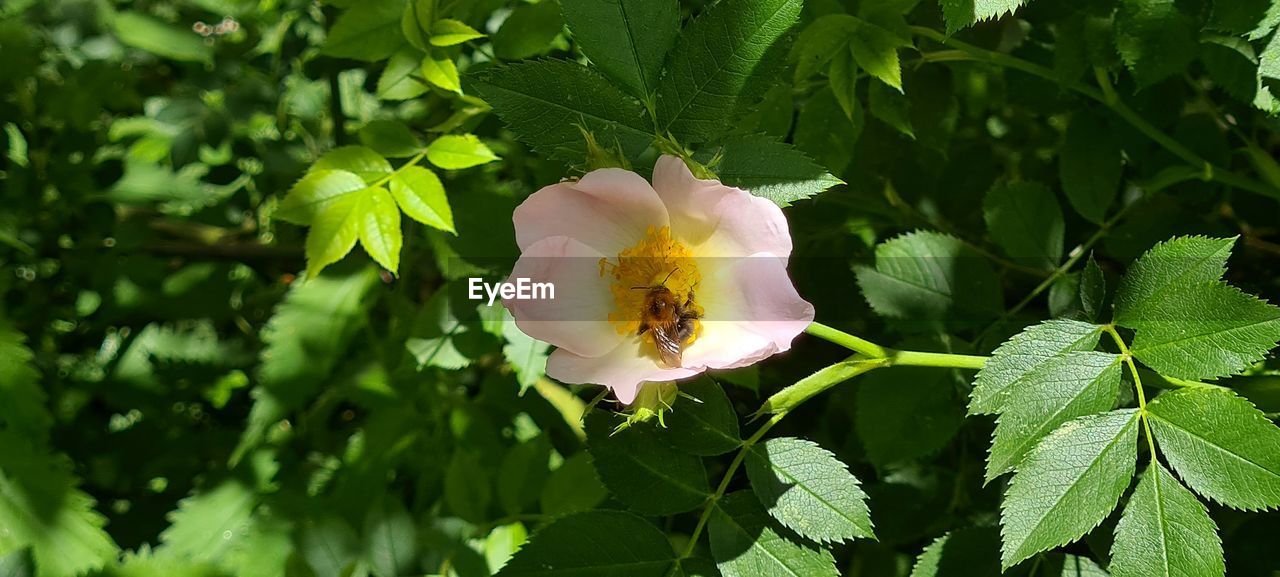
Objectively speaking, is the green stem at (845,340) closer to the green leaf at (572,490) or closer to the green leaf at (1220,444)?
the green leaf at (1220,444)

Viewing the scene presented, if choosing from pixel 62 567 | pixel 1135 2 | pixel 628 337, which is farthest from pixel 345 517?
pixel 1135 2

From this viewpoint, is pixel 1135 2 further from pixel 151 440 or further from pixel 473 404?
pixel 151 440

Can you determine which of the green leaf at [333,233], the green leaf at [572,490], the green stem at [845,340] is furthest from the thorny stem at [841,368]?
the green leaf at [333,233]

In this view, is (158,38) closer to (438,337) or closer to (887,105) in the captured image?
(438,337)

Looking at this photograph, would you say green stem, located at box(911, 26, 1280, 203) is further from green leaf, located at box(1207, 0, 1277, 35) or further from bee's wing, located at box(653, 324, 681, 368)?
bee's wing, located at box(653, 324, 681, 368)

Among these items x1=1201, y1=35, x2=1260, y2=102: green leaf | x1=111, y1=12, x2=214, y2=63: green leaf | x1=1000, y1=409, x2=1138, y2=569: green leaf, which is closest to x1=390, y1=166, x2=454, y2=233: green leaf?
x1=1000, y1=409, x2=1138, y2=569: green leaf

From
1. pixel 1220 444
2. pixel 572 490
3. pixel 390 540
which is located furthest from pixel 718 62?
pixel 390 540
